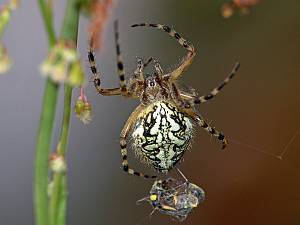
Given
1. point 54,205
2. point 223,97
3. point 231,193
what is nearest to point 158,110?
point 54,205

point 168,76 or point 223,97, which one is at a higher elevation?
point 168,76

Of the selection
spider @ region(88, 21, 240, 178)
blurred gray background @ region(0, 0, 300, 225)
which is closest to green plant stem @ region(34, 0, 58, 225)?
spider @ region(88, 21, 240, 178)

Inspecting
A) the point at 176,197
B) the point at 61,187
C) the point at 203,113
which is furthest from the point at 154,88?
the point at 203,113

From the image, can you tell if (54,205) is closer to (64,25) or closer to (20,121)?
(64,25)

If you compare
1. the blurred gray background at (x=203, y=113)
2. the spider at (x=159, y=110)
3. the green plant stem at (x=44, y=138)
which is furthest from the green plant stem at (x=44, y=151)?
the blurred gray background at (x=203, y=113)

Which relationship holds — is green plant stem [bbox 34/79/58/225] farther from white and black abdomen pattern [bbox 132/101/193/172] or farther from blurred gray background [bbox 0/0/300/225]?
blurred gray background [bbox 0/0/300/225]
